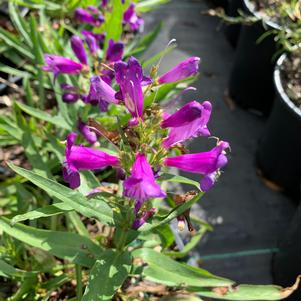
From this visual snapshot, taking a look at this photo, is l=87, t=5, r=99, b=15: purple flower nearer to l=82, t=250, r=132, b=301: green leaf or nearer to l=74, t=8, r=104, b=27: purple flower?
l=74, t=8, r=104, b=27: purple flower

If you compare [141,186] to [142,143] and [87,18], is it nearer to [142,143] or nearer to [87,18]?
[142,143]

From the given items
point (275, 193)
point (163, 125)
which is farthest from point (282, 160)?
point (163, 125)

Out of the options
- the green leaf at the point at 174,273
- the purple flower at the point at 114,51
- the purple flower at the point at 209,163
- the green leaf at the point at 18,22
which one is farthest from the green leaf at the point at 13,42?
the purple flower at the point at 209,163

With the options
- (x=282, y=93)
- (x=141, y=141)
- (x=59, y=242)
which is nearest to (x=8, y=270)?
(x=59, y=242)

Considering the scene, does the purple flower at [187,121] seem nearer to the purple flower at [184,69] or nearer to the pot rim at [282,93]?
the purple flower at [184,69]

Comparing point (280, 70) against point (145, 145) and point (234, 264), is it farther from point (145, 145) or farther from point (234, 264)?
point (145, 145)
